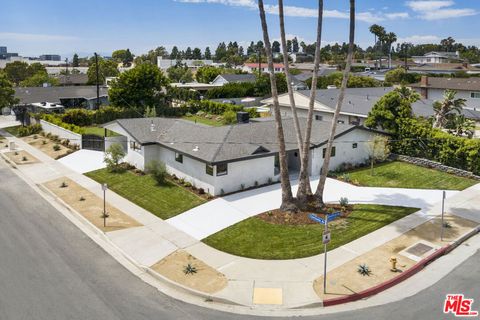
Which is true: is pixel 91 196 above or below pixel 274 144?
below

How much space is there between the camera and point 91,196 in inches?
1099

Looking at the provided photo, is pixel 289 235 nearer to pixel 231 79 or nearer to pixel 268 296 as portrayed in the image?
pixel 268 296

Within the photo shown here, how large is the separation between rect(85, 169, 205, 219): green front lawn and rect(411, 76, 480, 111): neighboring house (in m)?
44.2

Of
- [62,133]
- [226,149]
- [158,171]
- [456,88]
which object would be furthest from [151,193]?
[456,88]

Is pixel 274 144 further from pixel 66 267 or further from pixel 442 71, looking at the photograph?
pixel 442 71

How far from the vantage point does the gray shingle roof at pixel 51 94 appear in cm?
6330

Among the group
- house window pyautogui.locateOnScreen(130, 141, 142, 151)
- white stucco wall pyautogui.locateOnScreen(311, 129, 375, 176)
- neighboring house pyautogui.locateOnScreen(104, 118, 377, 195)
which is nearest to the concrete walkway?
neighboring house pyautogui.locateOnScreen(104, 118, 377, 195)

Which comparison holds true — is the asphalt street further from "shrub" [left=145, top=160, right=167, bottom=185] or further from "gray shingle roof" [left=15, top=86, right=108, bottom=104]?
"gray shingle roof" [left=15, top=86, right=108, bottom=104]

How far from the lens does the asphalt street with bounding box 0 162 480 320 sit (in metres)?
14.7

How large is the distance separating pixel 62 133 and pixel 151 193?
2173 centimetres

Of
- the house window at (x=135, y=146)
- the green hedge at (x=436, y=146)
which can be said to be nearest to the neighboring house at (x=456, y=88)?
the green hedge at (x=436, y=146)

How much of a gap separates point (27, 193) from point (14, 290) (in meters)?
14.5

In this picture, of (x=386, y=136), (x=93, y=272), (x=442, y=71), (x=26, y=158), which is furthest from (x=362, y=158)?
(x=442, y=71)

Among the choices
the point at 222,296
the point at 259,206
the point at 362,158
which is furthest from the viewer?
the point at 362,158
